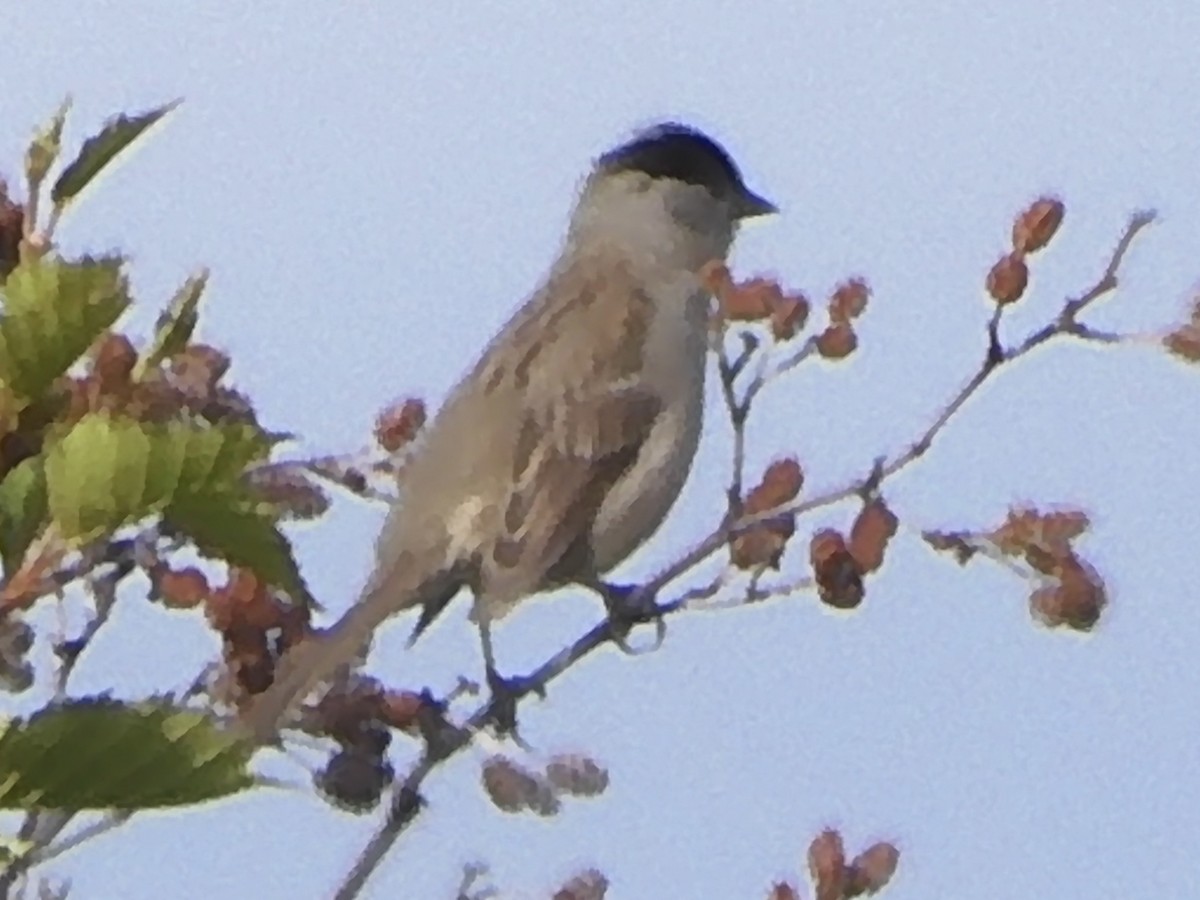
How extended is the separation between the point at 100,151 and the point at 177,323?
17 centimetres

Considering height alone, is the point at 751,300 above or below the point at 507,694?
above

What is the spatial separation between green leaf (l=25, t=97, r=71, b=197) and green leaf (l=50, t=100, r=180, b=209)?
1.1 inches

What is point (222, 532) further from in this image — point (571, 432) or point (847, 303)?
point (571, 432)

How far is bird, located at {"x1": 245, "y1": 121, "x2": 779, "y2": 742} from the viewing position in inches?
154

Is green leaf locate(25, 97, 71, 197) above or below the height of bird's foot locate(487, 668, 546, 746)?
above

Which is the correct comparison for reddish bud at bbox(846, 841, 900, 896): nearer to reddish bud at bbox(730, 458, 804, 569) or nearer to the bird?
reddish bud at bbox(730, 458, 804, 569)

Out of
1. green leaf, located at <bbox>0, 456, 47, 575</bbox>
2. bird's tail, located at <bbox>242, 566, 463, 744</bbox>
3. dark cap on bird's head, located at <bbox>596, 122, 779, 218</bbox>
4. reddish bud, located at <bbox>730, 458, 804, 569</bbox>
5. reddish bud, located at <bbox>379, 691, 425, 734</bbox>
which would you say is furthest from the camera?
dark cap on bird's head, located at <bbox>596, 122, 779, 218</bbox>

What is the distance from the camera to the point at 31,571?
6.05ft

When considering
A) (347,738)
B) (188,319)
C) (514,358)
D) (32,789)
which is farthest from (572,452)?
(32,789)

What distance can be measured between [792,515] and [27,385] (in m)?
1.02

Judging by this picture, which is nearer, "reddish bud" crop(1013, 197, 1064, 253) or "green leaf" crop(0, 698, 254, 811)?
"green leaf" crop(0, 698, 254, 811)

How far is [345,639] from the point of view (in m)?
2.75

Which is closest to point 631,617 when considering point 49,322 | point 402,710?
point 402,710

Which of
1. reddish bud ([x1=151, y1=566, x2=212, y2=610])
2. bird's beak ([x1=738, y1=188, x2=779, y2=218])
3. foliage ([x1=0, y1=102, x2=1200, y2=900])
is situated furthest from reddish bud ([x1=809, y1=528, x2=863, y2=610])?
bird's beak ([x1=738, y1=188, x2=779, y2=218])
